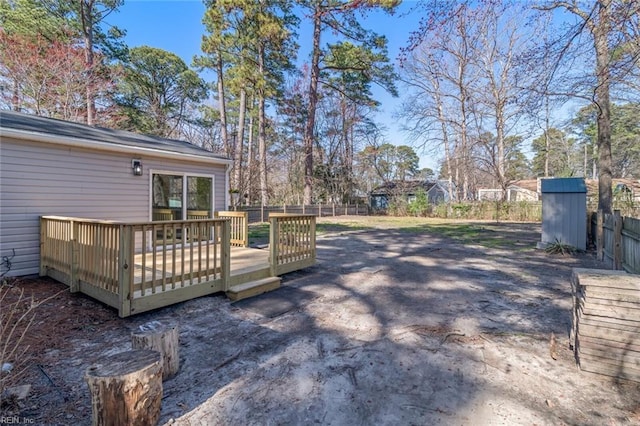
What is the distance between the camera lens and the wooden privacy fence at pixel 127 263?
324 cm

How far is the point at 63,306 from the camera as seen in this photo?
372 cm

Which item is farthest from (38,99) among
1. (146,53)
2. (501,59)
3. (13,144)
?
(501,59)

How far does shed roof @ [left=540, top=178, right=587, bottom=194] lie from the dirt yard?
11.8 ft

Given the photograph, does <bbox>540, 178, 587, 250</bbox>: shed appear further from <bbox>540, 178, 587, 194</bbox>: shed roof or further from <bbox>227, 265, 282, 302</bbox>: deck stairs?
<bbox>227, 265, 282, 302</bbox>: deck stairs

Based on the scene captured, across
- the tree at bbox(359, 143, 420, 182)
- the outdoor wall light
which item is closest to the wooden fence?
the tree at bbox(359, 143, 420, 182)

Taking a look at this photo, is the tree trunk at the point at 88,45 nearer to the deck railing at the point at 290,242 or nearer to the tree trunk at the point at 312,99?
the tree trunk at the point at 312,99

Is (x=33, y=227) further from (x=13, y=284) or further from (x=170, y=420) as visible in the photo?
(x=170, y=420)

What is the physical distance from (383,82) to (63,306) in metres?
19.5

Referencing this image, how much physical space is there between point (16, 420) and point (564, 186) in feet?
31.4

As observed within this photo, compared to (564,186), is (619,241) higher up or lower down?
lower down

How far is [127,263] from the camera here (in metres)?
3.18

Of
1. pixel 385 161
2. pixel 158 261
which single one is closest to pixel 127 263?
pixel 158 261

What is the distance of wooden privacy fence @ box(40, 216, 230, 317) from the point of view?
324 cm

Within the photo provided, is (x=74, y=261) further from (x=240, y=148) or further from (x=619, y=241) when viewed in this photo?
(x=240, y=148)
